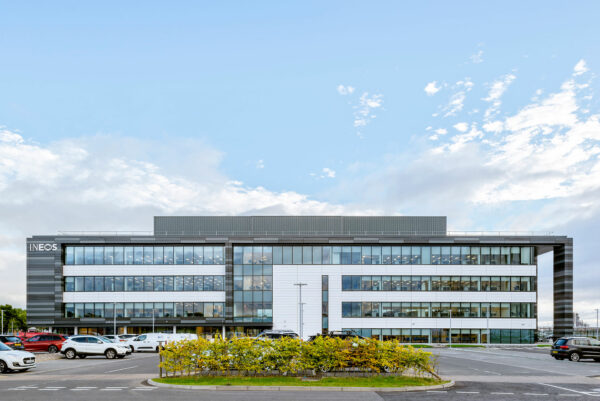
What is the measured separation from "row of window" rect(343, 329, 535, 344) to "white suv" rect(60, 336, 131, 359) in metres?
43.5

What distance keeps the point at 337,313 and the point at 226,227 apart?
21.0 m

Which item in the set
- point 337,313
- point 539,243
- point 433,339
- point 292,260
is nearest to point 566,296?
point 539,243

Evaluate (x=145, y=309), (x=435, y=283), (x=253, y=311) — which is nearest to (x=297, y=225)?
(x=253, y=311)

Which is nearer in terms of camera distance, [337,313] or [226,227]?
[337,313]

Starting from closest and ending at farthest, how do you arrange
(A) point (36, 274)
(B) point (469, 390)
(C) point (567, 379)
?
(B) point (469, 390), (C) point (567, 379), (A) point (36, 274)

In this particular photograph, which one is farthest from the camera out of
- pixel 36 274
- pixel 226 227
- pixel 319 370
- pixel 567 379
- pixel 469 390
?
pixel 226 227

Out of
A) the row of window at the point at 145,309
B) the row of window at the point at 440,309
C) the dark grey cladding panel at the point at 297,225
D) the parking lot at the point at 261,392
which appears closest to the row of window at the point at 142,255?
the row of window at the point at 145,309

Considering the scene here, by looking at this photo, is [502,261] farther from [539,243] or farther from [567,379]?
[567,379]

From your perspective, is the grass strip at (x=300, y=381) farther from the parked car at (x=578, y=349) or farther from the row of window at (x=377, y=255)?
the row of window at (x=377, y=255)

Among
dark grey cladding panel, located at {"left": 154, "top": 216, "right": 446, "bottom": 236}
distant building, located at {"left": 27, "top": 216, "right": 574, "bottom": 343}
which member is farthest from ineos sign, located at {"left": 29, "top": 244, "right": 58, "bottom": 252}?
dark grey cladding panel, located at {"left": 154, "top": 216, "right": 446, "bottom": 236}

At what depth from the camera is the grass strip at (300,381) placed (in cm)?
2105

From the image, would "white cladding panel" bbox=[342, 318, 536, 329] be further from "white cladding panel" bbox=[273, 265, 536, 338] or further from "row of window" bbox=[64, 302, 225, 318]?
"row of window" bbox=[64, 302, 225, 318]

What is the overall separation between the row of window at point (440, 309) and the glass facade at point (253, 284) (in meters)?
10.7

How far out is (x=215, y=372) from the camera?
2317cm
